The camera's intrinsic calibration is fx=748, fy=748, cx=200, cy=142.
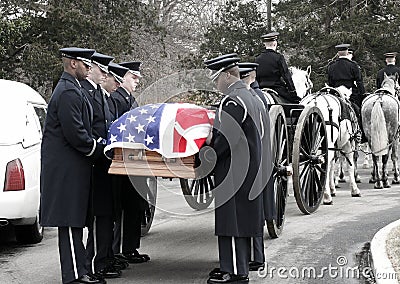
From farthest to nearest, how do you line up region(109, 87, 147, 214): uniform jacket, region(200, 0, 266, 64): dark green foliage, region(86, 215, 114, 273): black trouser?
region(200, 0, 266, 64): dark green foliage → region(109, 87, 147, 214): uniform jacket → region(86, 215, 114, 273): black trouser

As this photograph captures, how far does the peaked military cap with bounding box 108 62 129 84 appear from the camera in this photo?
7863 millimetres

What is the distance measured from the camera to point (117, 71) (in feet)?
26.2

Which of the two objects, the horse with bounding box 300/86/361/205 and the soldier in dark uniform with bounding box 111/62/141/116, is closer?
the soldier in dark uniform with bounding box 111/62/141/116

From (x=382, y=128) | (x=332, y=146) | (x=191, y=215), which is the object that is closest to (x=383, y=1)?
(x=382, y=128)

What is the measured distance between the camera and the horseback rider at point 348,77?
45.6ft

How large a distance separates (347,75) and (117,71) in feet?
23.0

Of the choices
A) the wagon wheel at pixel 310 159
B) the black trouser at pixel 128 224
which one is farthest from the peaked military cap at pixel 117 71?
the wagon wheel at pixel 310 159

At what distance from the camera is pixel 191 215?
1121 cm

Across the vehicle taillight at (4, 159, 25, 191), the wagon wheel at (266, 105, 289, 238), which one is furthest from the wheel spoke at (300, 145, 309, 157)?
the vehicle taillight at (4, 159, 25, 191)

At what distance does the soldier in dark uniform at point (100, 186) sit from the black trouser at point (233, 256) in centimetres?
121

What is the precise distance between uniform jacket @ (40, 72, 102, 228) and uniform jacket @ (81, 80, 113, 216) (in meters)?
0.37

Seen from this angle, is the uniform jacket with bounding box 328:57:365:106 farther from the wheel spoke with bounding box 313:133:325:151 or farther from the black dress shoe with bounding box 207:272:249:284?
the black dress shoe with bounding box 207:272:249:284

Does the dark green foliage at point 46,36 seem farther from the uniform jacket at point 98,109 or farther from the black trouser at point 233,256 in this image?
the black trouser at point 233,256

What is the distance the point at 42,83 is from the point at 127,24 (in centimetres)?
432
